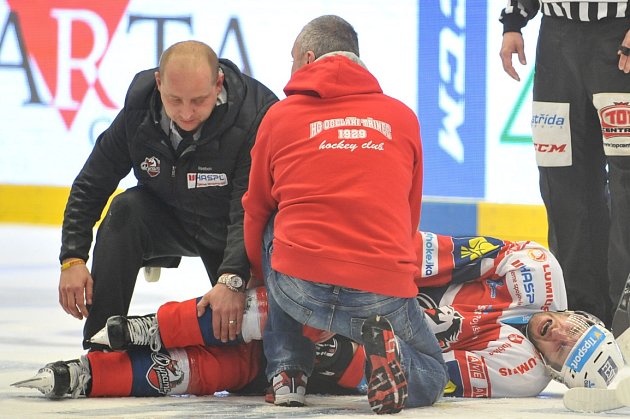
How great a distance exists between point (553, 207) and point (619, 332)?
0.50 m

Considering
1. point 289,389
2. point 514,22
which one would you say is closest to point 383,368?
point 289,389

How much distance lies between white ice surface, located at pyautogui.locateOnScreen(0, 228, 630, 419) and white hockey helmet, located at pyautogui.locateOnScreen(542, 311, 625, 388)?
0.08 meters

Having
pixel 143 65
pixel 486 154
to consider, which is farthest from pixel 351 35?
pixel 143 65

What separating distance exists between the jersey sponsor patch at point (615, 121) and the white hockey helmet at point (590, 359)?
2.85ft

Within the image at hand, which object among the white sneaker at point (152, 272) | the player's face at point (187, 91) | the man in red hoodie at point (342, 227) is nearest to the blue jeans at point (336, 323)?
the man in red hoodie at point (342, 227)

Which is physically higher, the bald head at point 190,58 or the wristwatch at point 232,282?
the bald head at point 190,58

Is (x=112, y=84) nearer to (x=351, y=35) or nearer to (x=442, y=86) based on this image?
(x=442, y=86)

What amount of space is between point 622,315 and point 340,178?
134 cm

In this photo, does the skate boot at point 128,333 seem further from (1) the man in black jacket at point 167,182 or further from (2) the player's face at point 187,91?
(2) the player's face at point 187,91

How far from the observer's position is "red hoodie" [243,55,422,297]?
2.69 meters

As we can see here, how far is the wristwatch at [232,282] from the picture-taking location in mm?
2898

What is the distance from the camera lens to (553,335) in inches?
122

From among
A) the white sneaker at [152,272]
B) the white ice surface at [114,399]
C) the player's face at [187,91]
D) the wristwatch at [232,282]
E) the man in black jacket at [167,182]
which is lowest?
the white ice surface at [114,399]

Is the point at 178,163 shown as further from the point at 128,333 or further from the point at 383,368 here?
the point at 383,368
